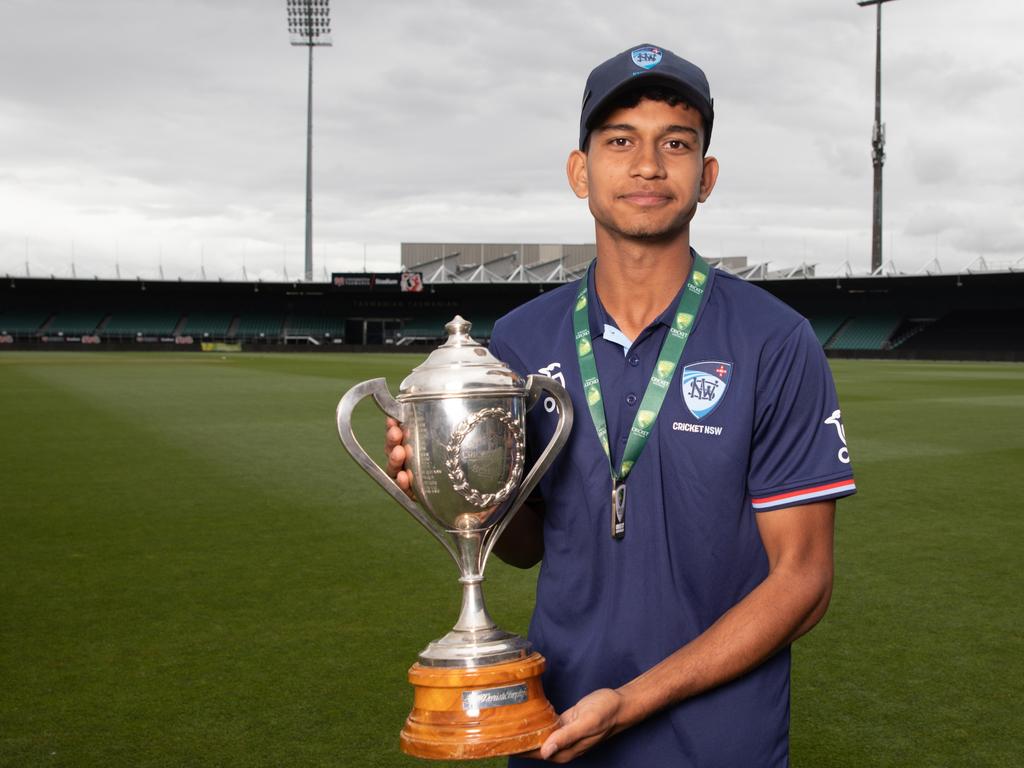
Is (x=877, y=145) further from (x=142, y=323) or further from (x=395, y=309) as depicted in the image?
(x=142, y=323)

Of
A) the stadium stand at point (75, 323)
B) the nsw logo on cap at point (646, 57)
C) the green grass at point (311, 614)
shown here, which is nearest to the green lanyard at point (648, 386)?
the nsw logo on cap at point (646, 57)

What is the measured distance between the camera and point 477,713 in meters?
1.77

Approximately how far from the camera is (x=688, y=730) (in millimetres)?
1913

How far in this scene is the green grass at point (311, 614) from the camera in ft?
13.0

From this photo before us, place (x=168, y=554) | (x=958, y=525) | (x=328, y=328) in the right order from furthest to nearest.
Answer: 1. (x=328, y=328)
2. (x=958, y=525)
3. (x=168, y=554)

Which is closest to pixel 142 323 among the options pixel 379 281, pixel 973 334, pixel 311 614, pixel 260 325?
pixel 260 325

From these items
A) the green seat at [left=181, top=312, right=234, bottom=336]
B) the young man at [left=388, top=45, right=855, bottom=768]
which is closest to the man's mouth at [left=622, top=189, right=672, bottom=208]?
the young man at [left=388, top=45, right=855, bottom=768]

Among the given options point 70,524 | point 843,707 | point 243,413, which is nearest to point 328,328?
point 243,413

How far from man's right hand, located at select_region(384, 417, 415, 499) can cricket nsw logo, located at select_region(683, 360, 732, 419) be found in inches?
19.9

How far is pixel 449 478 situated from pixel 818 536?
64 centimetres

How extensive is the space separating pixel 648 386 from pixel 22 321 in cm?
7047

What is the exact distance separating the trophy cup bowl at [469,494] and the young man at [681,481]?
0.09 m

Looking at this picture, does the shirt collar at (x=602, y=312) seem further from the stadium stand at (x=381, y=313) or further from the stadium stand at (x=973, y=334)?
the stadium stand at (x=381, y=313)

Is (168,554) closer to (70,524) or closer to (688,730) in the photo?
(70,524)
